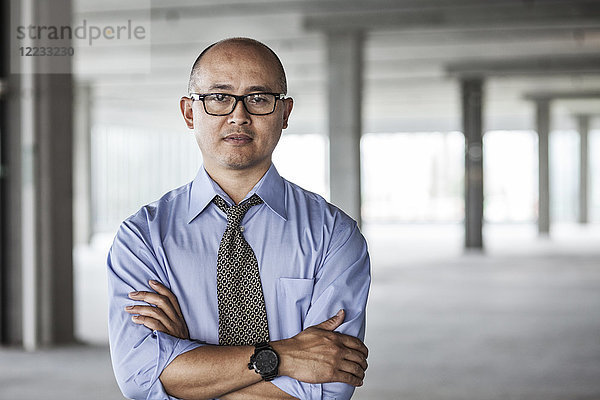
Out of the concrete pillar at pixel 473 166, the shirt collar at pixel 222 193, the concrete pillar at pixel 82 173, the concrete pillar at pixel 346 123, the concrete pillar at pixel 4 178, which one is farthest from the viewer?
the concrete pillar at pixel 82 173

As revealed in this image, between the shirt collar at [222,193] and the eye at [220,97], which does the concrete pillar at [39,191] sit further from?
the eye at [220,97]

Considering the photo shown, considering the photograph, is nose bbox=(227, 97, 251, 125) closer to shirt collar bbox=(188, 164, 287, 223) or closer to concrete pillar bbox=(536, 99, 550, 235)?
shirt collar bbox=(188, 164, 287, 223)

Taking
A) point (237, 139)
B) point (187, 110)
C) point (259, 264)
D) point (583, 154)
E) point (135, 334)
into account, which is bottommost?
point (135, 334)

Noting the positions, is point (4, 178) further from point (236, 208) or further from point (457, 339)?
point (236, 208)

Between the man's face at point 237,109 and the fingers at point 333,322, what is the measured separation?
1.82ft

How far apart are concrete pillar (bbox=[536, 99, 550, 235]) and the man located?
2788 cm

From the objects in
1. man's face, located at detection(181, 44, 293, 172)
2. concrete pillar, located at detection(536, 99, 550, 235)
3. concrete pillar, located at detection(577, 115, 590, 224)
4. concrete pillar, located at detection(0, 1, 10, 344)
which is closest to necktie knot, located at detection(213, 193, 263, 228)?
man's face, located at detection(181, 44, 293, 172)

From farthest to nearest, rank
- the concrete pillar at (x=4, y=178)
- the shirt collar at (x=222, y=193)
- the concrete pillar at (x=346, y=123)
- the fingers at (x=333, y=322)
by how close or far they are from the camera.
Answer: the concrete pillar at (x=346, y=123) → the concrete pillar at (x=4, y=178) → the shirt collar at (x=222, y=193) → the fingers at (x=333, y=322)

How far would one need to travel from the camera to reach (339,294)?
2465mm

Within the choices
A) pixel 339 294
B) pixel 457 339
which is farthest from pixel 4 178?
pixel 339 294

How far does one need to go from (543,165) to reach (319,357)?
92.7 ft

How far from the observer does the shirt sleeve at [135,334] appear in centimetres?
233

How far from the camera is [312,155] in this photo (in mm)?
41219

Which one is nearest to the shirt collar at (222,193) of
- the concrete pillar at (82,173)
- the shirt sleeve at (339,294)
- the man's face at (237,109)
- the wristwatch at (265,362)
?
the man's face at (237,109)
